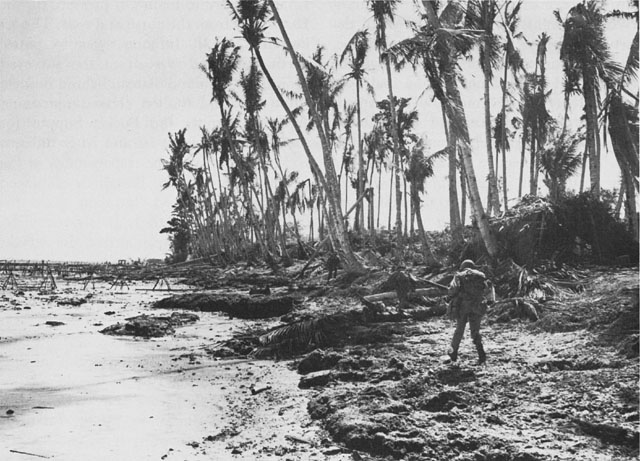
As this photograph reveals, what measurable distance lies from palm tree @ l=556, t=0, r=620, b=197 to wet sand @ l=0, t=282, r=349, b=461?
43.9 ft

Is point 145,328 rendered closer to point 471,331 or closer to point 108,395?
point 108,395

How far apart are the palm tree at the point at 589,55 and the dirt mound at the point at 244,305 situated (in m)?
10.8

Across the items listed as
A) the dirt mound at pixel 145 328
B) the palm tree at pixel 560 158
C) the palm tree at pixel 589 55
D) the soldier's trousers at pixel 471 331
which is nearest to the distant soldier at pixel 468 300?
the soldier's trousers at pixel 471 331

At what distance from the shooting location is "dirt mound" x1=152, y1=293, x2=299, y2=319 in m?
15.9

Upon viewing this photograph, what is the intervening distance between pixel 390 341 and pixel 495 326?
7.56 feet

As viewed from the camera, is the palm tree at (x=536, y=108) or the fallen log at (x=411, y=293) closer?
the fallen log at (x=411, y=293)

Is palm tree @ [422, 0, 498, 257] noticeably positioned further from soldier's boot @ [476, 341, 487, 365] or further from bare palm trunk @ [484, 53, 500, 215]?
soldier's boot @ [476, 341, 487, 365]

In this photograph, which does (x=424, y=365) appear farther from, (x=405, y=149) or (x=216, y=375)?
(x=405, y=149)

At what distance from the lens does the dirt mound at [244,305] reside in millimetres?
15930

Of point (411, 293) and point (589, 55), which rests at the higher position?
point (589, 55)

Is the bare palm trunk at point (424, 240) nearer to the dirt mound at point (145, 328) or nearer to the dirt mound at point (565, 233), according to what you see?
the dirt mound at point (565, 233)

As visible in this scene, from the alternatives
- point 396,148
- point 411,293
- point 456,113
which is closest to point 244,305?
point 411,293

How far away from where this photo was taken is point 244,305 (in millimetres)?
16312

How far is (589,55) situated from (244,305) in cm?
1414
